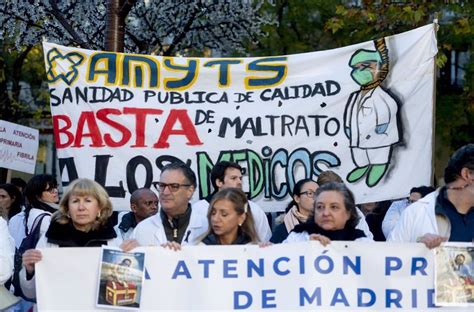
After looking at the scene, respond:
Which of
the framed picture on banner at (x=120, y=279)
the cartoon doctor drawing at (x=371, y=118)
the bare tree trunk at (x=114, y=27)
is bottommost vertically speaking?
the framed picture on banner at (x=120, y=279)

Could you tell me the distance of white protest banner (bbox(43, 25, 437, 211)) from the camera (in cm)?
829

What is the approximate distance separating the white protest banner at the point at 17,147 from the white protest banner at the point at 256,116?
383 cm

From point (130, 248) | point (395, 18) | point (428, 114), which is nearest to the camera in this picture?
point (130, 248)

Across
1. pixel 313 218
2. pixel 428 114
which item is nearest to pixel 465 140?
pixel 428 114

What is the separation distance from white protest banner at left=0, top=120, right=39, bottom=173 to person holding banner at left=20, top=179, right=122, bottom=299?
5761 millimetres

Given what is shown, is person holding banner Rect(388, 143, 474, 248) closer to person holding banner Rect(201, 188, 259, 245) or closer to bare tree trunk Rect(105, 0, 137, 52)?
person holding banner Rect(201, 188, 259, 245)

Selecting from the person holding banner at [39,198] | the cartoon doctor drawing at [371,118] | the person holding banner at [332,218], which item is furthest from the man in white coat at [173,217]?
the cartoon doctor drawing at [371,118]

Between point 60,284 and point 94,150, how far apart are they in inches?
85.6

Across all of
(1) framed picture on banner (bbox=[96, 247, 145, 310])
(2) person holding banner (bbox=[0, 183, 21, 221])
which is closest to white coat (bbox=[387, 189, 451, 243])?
(1) framed picture on banner (bbox=[96, 247, 145, 310])

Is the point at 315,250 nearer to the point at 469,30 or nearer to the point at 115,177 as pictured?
the point at 115,177

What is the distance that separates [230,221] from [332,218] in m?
0.61

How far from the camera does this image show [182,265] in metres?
6.44

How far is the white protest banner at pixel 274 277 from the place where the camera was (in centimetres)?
639

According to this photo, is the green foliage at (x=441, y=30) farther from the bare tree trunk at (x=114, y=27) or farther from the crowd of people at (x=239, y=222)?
the crowd of people at (x=239, y=222)
